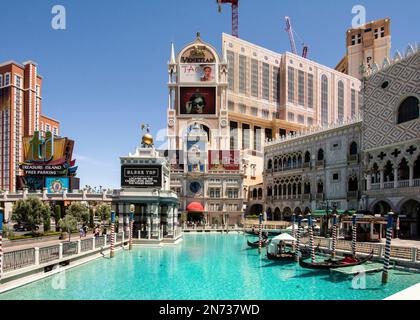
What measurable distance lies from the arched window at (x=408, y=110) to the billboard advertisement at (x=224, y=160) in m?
29.3

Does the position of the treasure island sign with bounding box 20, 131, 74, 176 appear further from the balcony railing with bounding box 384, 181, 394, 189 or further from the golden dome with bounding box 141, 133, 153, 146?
the balcony railing with bounding box 384, 181, 394, 189

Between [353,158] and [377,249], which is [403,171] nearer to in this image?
[353,158]

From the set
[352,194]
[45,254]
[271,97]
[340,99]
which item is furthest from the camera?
[340,99]

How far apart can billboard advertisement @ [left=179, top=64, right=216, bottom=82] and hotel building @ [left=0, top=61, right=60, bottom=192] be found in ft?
157

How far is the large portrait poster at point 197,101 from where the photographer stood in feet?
223

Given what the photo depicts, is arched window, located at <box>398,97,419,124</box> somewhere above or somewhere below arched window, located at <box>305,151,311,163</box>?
above

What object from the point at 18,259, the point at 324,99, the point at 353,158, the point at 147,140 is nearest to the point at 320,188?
the point at 353,158

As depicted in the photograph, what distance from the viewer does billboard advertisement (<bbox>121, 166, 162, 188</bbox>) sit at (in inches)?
1362

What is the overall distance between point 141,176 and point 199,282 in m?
18.0

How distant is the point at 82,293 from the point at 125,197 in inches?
711

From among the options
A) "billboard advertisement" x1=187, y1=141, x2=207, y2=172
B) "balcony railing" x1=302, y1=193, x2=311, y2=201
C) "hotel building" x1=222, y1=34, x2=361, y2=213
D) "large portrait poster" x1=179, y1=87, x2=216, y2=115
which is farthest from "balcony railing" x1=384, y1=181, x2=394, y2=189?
"large portrait poster" x1=179, y1=87, x2=216, y2=115

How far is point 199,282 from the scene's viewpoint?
18.8 meters

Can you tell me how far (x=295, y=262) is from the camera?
2502 centimetres

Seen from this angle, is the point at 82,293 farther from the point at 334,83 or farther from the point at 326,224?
the point at 334,83
